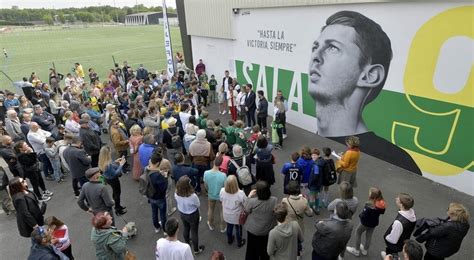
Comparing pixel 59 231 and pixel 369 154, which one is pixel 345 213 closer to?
pixel 59 231

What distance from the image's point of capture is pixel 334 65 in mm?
9547

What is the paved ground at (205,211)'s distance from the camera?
5.90 m

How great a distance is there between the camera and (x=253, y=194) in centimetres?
479

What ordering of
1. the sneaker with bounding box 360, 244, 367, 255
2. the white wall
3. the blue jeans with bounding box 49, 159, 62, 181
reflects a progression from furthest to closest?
the white wall
the blue jeans with bounding box 49, 159, 62, 181
the sneaker with bounding box 360, 244, 367, 255

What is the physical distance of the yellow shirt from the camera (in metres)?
6.28

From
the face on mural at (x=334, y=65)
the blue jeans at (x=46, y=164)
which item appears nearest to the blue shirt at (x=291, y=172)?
the face on mural at (x=334, y=65)

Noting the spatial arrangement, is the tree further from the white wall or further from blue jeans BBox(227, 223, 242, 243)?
blue jeans BBox(227, 223, 242, 243)

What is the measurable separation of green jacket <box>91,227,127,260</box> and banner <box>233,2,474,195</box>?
22.7ft

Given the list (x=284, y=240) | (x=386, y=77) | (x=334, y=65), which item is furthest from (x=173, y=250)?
(x=334, y=65)

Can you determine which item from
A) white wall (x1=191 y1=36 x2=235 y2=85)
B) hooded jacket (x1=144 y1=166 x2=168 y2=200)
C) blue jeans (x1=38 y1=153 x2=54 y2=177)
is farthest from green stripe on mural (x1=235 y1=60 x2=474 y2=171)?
blue jeans (x1=38 y1=153 x2=54 y2=177)

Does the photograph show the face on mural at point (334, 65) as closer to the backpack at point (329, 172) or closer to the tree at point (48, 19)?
the backpack at point (329, 172)

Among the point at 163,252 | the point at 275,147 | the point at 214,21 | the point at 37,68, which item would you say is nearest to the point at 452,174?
the point at 275,147

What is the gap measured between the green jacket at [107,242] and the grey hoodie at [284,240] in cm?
191

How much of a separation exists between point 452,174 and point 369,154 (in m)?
2.22
